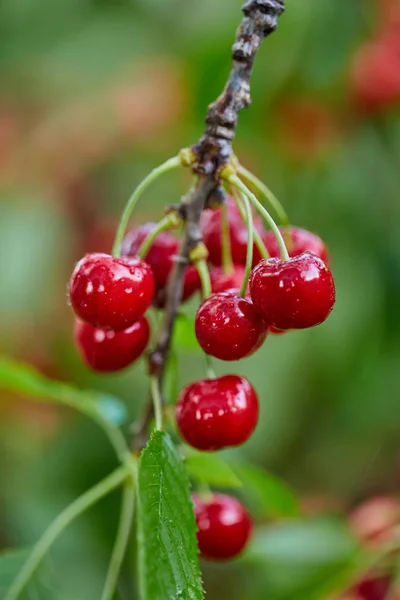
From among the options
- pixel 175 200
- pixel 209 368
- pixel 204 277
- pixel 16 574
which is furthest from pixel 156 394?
pixel 175 200

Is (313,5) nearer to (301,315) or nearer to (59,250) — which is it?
(59,250)

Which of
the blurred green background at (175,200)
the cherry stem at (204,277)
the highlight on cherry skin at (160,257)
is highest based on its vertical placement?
the blurred green background at (175,200)

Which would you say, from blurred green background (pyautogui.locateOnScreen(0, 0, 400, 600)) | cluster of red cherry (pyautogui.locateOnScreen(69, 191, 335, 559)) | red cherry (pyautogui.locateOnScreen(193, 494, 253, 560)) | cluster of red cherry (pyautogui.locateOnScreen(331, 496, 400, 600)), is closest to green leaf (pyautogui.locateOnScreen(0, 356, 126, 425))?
cluster of red cherry (pyautogui.locateOnScreen(69, 191, 335, 559))

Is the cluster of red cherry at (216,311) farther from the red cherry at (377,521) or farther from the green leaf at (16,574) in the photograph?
the red cherry at (377,521)

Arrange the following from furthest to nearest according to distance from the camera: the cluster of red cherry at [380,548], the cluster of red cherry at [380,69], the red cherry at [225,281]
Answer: the cluster of red cherry at [380,69]
the cluster of red cherry at [380,548]
the red cherry at [225,281]

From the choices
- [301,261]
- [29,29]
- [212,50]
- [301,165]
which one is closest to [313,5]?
[212,50]

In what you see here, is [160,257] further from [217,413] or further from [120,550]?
[120,550]

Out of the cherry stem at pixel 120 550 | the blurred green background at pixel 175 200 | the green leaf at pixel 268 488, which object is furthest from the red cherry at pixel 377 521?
the cherry stem at pixel 120 550
